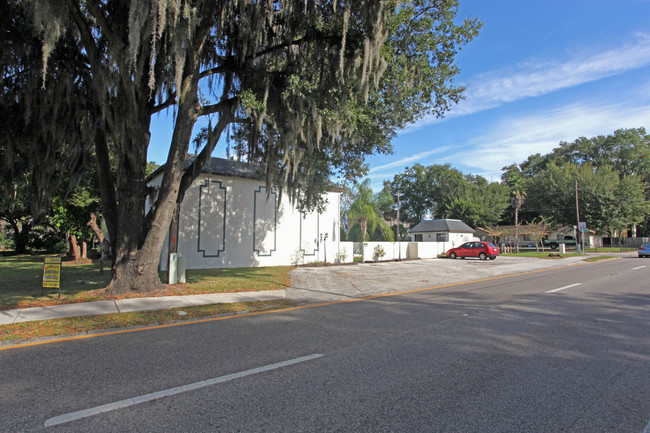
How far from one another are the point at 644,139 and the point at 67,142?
84.5 meters

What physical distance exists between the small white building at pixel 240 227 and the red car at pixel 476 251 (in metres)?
12.8

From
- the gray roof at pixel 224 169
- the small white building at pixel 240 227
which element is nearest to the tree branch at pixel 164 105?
the small white building at pixel 240 227

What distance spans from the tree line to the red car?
39.5ft

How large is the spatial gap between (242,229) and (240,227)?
0.16 metres

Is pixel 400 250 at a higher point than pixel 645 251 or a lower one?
higher

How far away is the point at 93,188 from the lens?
22516mm

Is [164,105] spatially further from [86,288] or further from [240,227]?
[240,227]

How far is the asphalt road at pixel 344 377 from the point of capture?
322 centimetres

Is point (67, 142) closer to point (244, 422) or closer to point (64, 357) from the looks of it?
point (64, 357)

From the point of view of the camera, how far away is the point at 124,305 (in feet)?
28.3

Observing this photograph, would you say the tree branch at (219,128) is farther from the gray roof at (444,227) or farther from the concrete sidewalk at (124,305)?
the gray roof at (444,227)

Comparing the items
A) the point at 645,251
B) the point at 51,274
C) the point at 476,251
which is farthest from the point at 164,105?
the point at 645,251

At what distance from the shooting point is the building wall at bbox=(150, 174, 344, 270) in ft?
61.8

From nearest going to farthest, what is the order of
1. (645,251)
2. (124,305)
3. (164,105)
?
(124,305) → (164,105) → (645,251)
